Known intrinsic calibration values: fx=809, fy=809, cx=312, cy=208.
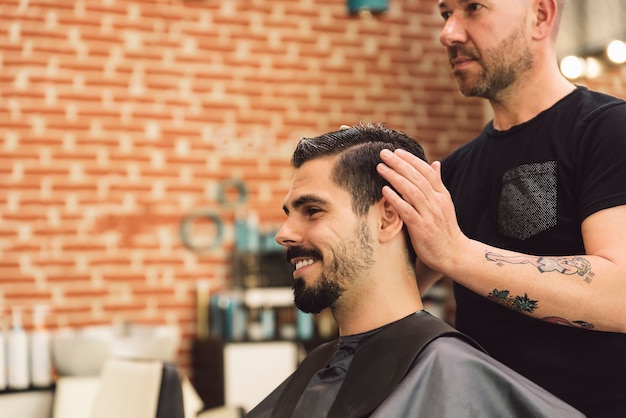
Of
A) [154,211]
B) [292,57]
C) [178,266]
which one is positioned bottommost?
[178,266]

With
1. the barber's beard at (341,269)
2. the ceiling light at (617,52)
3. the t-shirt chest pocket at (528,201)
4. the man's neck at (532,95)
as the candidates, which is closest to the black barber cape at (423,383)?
the barber's beard at (341,269)

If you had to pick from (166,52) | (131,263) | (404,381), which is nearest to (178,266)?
(131,263)

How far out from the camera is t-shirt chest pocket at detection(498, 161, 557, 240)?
1634 millimetres

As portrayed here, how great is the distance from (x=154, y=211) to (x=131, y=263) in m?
0.37

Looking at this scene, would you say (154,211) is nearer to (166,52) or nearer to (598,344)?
(166,52)

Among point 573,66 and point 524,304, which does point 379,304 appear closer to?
point 524,304

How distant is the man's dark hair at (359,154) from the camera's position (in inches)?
65.4

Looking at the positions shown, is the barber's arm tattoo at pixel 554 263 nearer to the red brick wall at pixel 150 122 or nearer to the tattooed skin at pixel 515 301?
the tattooed skin at pixel 515 301

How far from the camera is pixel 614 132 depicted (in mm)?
1541

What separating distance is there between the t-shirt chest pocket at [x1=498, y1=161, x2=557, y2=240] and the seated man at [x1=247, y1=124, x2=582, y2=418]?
0.21 meters

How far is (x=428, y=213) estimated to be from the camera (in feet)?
4.81

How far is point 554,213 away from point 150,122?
401 centimetres

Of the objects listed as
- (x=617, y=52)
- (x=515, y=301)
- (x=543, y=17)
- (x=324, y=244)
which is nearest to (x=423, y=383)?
(x=515, y=301)

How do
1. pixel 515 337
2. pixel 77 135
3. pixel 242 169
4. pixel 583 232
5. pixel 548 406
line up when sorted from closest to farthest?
pixel 548 406, pixel 583 232, pixel 515 337, pixel 77 135, pixel 242 169
